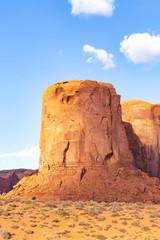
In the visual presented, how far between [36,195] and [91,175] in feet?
19.4

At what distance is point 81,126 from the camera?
33625 mm

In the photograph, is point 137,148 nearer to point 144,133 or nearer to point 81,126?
point 144,133

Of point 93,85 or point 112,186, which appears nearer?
point 112,186

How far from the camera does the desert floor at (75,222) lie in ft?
57.6

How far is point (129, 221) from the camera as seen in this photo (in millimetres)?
21672

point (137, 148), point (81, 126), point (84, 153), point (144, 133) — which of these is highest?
point (144, 133)

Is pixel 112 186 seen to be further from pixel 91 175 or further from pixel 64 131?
pixel 64 131

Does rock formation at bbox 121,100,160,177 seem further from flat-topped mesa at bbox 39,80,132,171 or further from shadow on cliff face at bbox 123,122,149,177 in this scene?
flat-topped mesa at bbox 39,80,132,171

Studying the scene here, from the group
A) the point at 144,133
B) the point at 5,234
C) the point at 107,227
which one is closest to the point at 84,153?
the point at 107,227

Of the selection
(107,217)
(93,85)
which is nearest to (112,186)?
(107,217)

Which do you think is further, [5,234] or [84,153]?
[84,153]

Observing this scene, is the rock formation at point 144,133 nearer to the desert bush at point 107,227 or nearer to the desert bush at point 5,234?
the desert bush at point 107,227

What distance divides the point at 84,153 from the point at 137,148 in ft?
59.5

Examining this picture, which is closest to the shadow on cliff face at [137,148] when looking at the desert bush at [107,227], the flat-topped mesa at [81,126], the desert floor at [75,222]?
the flat-topped mesa at [81,126]
